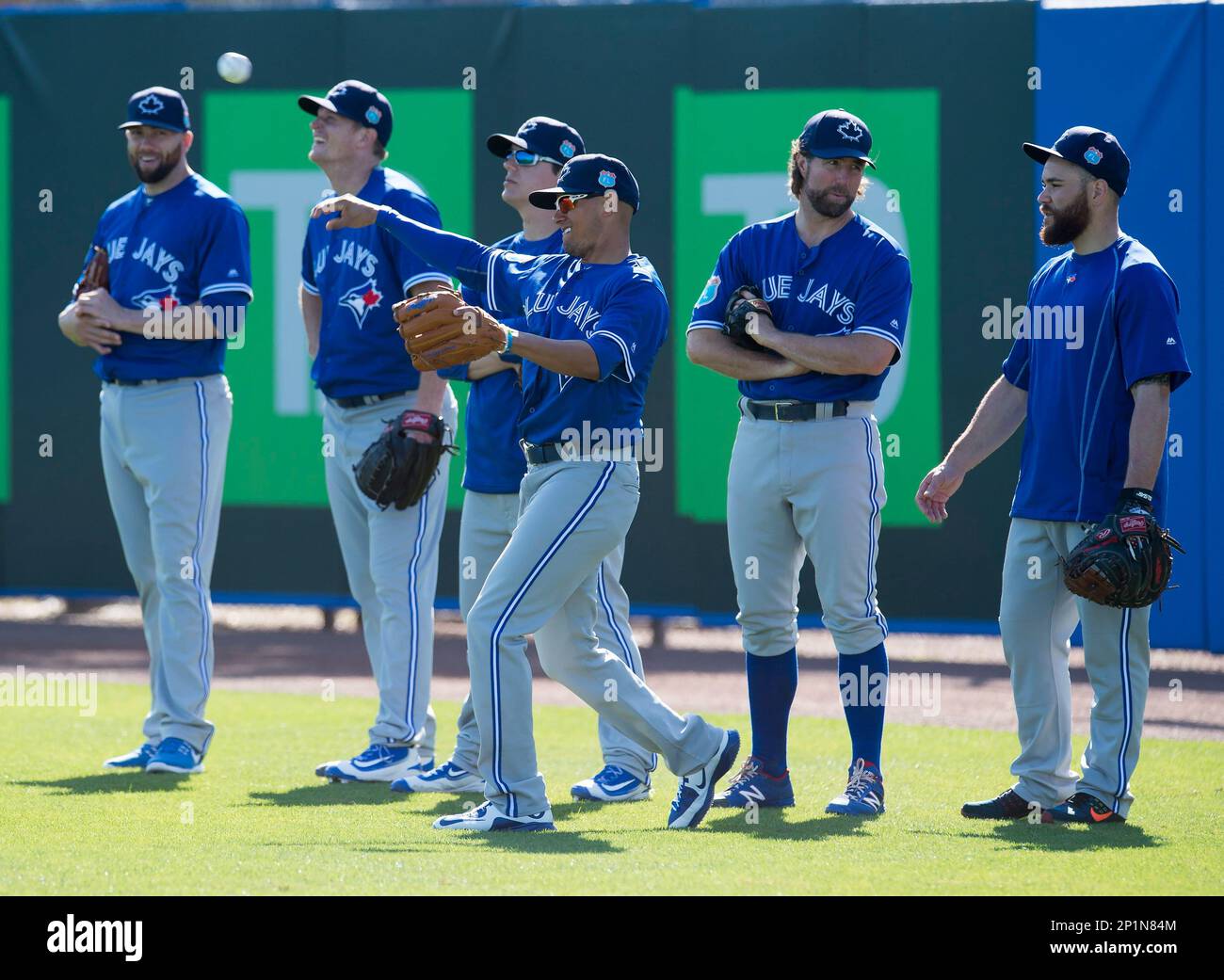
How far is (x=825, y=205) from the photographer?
5.84 metres

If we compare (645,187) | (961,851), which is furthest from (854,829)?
(645,187)

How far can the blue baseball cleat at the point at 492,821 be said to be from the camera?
17.5ft

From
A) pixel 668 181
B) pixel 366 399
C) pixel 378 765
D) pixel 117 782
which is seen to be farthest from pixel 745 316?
pixel 668 181

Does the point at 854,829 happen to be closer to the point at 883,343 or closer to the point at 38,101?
the point at 883,343

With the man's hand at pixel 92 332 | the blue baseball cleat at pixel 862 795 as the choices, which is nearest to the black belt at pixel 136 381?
the man's hand at pixel 92 332

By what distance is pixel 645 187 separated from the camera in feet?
36.8

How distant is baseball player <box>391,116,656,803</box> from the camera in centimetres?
625

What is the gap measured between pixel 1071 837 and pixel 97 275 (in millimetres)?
4300

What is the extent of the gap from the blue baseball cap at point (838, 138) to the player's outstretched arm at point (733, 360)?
0.70m

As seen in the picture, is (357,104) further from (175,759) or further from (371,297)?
(175,759)

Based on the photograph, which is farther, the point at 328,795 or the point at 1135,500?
the point at 328,795

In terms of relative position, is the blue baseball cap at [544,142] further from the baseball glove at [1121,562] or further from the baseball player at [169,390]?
the baseball glove at [1121,562]

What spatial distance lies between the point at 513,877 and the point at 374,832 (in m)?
1.02

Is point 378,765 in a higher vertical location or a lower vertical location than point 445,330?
lower
